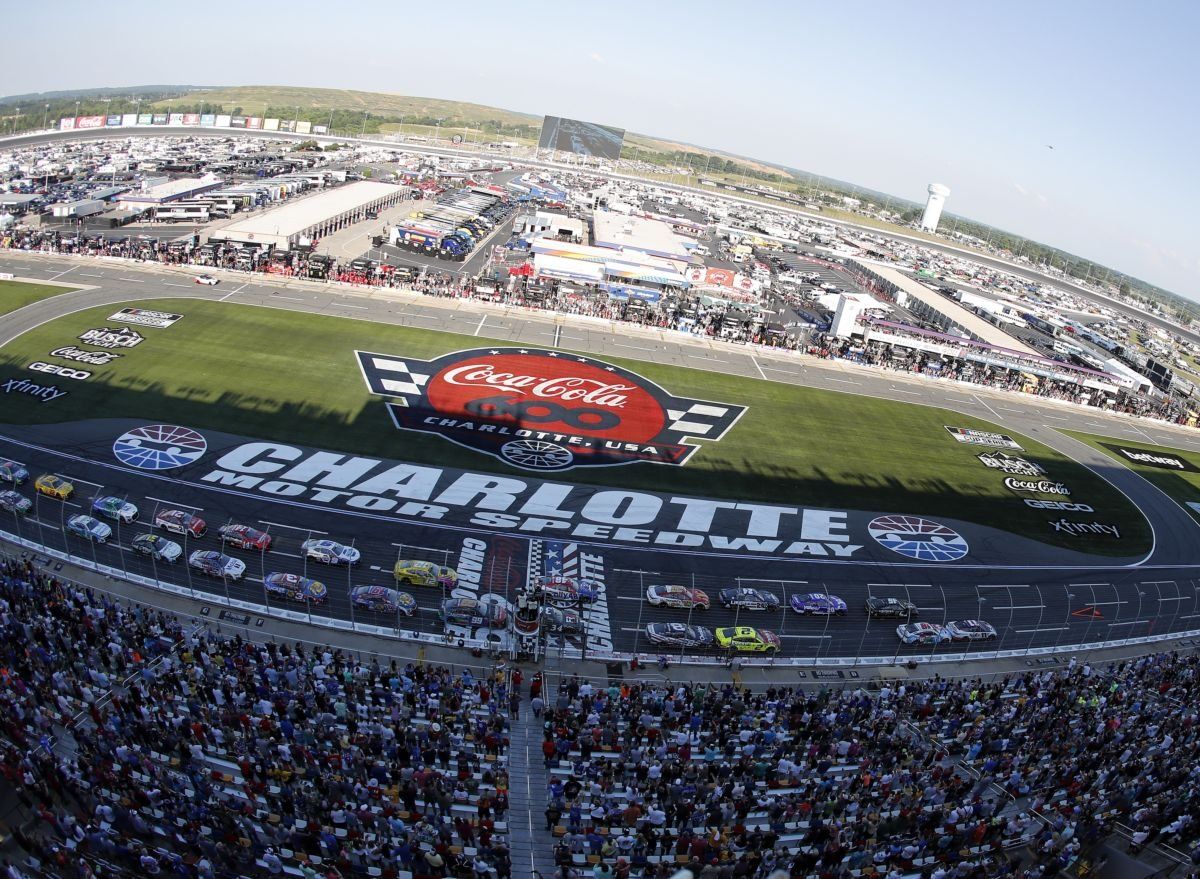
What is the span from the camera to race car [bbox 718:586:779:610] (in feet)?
112

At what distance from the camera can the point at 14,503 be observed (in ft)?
108

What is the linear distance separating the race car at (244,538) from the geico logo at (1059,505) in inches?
1887

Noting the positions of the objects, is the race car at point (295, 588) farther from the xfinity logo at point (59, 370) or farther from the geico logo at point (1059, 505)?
the geico logo at point (1059, 505)

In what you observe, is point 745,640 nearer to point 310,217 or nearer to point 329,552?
point 329,552

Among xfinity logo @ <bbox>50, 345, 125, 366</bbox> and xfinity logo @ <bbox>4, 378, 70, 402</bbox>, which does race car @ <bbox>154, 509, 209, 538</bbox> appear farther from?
xfinity logo @ <bbox>50, 345, 125, 366</bbox>

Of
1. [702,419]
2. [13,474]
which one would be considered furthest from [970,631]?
[13,474]

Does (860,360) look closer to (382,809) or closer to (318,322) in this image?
(318,322)

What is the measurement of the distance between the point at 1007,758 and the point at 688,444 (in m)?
30.2

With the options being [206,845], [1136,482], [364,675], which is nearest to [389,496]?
[364,675]

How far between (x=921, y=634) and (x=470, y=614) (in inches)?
802

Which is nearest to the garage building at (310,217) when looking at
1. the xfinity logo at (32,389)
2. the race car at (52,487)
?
the xfinity logo at (32,389)

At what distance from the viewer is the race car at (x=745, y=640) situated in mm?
30500

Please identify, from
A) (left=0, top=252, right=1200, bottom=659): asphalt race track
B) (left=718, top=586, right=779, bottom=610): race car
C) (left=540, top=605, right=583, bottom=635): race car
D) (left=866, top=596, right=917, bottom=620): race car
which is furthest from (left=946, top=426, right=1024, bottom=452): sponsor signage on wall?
(left=540, top=605, right=583, bottom=635): race car

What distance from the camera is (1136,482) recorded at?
58438 millimetres
